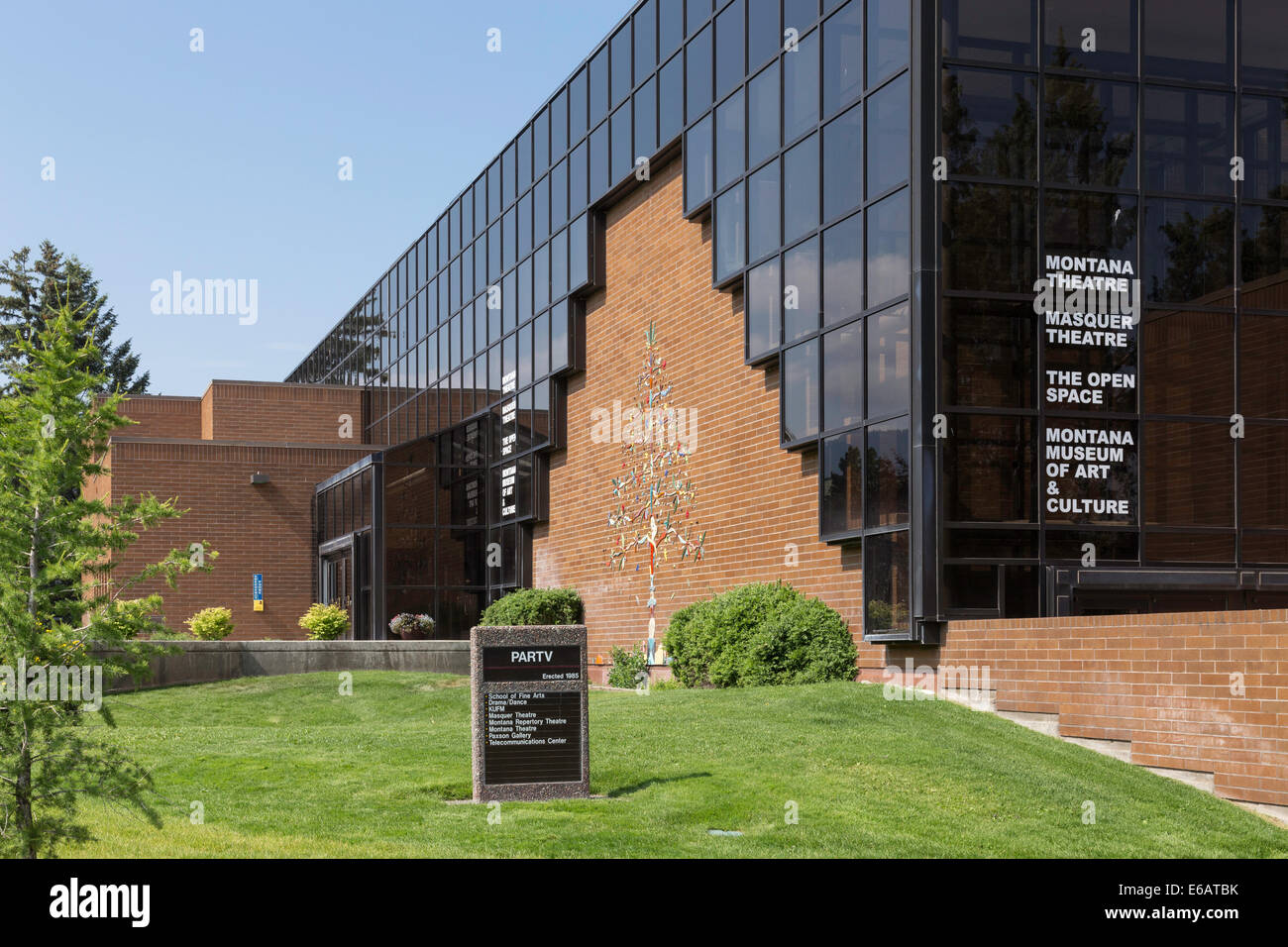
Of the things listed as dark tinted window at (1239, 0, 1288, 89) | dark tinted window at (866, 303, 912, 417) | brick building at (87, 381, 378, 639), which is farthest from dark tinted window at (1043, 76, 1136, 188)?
brick building at (87, 381, 378, 639)

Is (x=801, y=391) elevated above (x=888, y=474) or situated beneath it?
elevated above

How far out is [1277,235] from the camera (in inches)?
712

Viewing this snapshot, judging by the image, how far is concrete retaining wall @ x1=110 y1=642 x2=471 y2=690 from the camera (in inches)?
1016

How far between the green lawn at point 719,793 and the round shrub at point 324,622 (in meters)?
18.2

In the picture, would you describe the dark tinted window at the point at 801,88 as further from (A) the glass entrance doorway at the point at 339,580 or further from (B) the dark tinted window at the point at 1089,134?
(A) the glass entrance doorway at the point at 339,580

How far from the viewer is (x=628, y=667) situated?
25375 mm

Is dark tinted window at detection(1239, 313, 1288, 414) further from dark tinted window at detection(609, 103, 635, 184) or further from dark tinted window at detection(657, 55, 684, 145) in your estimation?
dark tinted window at detection(609, 103, 635, 184)

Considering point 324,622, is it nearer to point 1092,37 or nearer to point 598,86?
point 598,86

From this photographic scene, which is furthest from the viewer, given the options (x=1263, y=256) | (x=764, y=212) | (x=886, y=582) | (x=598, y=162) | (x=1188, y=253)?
(x=598, y=162)

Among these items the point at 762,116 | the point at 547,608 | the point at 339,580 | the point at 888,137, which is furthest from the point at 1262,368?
the point at 339,580

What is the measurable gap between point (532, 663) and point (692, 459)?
1224 centimetres

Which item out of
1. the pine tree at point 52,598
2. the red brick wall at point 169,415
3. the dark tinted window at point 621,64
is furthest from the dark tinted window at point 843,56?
the red brick wall at point 169,415

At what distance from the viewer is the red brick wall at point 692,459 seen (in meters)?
20.6
